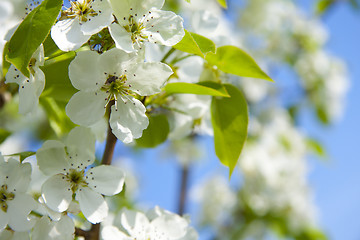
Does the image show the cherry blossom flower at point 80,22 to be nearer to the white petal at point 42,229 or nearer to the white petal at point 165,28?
the white petal at point 165,28

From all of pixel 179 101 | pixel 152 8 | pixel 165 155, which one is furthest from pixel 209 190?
pixel 152 8

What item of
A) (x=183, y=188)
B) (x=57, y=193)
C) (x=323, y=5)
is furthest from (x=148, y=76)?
(x=323, y=5)

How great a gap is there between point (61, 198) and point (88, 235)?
13 centimetres

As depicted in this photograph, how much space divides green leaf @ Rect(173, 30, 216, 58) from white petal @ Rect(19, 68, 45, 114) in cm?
25

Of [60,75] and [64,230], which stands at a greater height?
[60,75]

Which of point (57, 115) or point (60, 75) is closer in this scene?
point (60, 75)

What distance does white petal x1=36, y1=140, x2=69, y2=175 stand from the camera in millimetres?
823

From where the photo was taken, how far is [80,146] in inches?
33.9

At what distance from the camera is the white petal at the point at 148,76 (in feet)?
2.61

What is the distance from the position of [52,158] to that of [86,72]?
7.6 inches

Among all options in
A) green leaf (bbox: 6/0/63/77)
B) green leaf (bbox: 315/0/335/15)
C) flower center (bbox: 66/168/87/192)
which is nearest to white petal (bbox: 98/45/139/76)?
green leaf (bbox: 6/0/63/77)

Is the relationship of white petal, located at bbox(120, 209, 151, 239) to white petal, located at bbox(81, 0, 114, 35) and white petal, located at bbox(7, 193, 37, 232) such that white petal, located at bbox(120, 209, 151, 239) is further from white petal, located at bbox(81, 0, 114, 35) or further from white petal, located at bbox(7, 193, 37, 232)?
white petal, located at bbox(81, 0, 114, 35)

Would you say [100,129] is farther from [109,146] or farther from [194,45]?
[194,45]

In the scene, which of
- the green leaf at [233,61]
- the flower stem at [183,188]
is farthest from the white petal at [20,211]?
the flower stem at [183,188]
